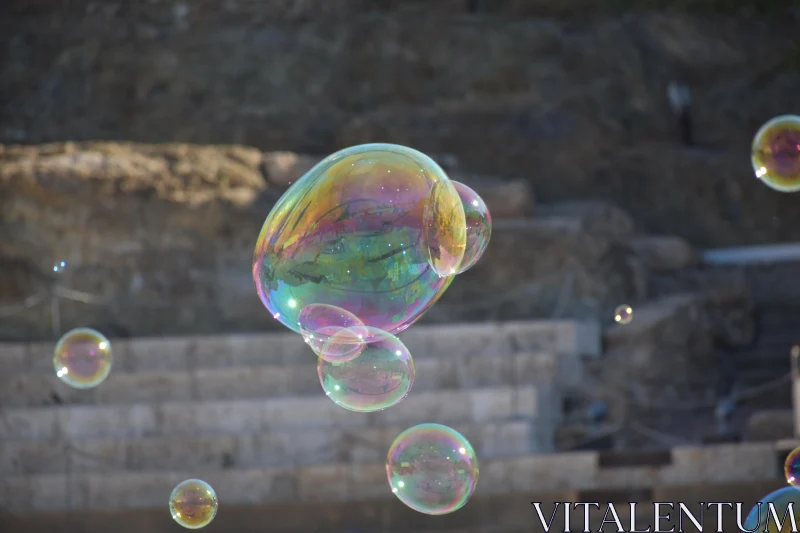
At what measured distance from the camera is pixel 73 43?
1900cm

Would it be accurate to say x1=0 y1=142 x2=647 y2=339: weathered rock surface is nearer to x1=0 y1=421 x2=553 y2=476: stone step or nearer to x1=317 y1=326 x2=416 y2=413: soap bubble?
x1=0 y1=421 x2=553 y2=476: stone step

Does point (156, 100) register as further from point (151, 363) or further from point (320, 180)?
point (320, 180)

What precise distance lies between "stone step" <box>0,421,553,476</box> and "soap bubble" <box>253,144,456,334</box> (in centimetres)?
375

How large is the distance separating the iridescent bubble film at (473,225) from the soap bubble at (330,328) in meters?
0.68

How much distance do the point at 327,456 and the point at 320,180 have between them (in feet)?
13.5

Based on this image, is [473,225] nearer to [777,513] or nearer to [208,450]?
[777,513]

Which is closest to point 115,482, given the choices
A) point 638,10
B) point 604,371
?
point 604,371

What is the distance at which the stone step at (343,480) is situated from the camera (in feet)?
31.4

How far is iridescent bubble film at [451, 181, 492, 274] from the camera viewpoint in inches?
270

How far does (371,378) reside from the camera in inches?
277

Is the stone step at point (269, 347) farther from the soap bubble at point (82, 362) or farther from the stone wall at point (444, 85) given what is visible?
the stone wall at point (444, 85)

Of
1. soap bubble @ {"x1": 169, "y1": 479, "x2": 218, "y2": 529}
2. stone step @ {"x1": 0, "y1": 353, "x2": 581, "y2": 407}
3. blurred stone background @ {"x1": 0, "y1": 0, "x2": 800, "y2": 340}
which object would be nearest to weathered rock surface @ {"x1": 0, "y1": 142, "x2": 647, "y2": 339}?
blurred stone background @ {"x1": 0, "y1": 0, "x2": 800, "y2": 340}

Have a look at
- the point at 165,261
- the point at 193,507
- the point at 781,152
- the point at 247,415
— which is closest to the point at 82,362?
the point at 247,415

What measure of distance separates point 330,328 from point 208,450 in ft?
13.1
